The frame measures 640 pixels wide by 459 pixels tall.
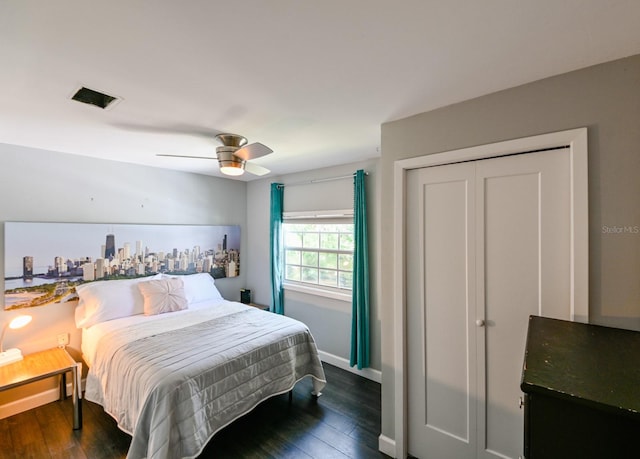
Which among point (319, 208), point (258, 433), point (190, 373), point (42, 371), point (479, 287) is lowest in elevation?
point (258, 433)

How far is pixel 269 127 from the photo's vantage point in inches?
84.4

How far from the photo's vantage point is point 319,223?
3.61 meters

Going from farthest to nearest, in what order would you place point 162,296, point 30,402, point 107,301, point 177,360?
point 162,296 < point 107,301 < point 30,402 < point 177,360

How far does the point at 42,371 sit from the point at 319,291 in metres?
2.61

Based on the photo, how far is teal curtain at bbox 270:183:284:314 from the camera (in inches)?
153

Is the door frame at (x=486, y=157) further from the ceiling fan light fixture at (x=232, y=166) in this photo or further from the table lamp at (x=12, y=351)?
the table lamp at (x=12, y=351)


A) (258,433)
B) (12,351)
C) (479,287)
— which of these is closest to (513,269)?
(479,287)

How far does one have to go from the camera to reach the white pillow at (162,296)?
295 centimetres

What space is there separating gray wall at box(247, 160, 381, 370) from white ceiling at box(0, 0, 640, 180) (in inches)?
51.9

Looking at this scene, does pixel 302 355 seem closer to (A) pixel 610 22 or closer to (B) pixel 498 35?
(B) pixel 498 35

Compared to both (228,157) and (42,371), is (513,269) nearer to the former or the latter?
(228,157)

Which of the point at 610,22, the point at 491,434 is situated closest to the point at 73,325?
the point at 491,434

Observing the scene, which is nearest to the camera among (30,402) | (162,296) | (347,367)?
(30,402)

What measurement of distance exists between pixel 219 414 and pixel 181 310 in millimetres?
1473
